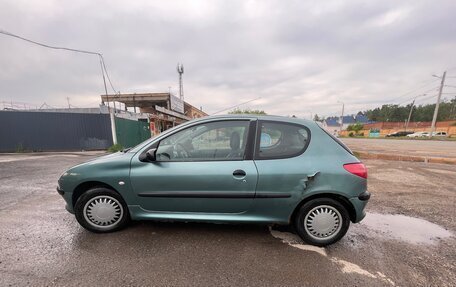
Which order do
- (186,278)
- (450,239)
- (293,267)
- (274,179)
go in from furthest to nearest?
1. (450,239)
2. (274,179)
3. (293,267)
4. (186,278)

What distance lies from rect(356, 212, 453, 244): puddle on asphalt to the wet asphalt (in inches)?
1.2

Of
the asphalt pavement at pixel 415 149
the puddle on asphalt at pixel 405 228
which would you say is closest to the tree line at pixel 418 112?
the asphalt pavement at pixel 415 149

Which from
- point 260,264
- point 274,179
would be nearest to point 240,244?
point 260,264

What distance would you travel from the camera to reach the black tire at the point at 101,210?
3.02 meters

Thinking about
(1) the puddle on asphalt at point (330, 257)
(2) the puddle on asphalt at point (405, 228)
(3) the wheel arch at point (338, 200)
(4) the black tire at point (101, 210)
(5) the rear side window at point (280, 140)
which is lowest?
(2) the puddle on asphalt at point (405, 228)

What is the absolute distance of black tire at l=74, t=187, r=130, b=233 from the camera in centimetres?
302

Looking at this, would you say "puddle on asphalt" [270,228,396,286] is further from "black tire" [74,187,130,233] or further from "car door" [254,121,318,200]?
"black tire" [74,187,130,233]

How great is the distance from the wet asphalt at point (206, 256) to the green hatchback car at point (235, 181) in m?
0.27

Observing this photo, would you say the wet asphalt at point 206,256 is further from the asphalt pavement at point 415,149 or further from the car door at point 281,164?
the asphalt pavement at point 415,149

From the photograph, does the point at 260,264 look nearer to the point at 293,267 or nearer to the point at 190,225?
the point at 293,267

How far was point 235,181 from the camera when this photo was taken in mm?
2730

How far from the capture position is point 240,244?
111 inches

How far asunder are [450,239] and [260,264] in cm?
267

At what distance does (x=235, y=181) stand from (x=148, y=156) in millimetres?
1096
